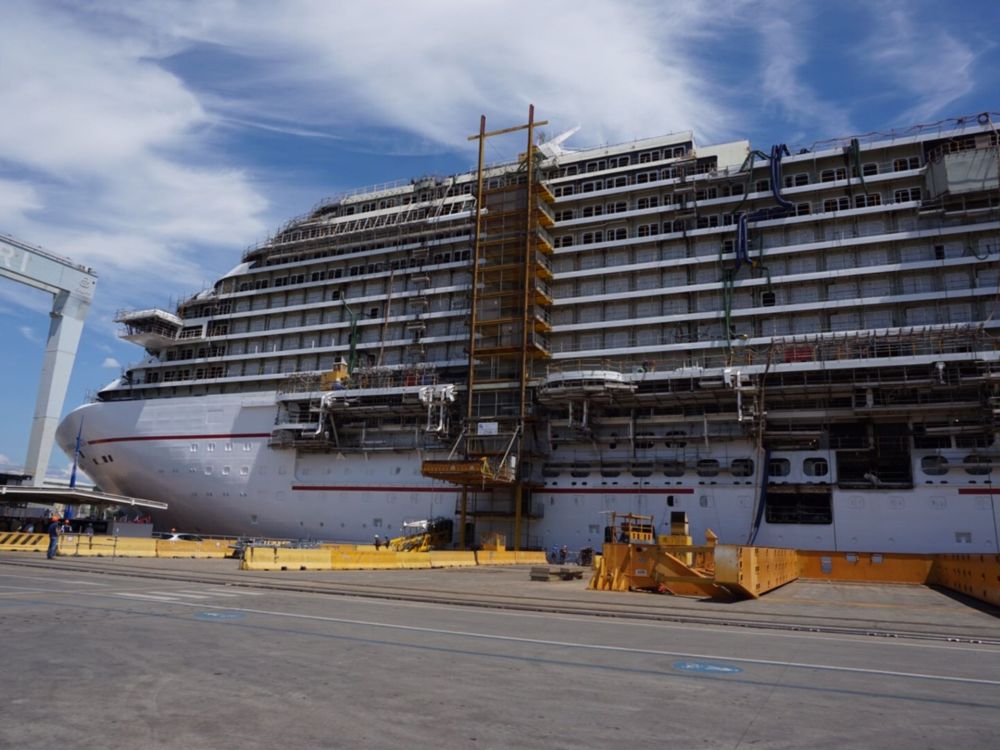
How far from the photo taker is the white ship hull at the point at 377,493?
33.8 m

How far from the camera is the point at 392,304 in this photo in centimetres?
4872

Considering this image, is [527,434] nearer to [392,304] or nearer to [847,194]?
[392,304]

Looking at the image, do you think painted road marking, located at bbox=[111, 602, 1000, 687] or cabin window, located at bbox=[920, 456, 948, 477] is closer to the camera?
painted road marking, located at bbox=[111, 602, 1000, 687]

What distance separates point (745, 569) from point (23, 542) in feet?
103

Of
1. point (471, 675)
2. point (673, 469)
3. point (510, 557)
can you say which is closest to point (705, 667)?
point (471, 675)

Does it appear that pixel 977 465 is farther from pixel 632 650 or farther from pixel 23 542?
pixel 23 542

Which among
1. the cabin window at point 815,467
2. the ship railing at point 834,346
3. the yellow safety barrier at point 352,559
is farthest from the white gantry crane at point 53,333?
the cabin window at point 815,467

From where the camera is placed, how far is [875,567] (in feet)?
92.9

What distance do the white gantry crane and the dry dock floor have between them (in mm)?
46726

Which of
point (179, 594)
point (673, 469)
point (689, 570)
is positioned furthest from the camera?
point (673, 469)

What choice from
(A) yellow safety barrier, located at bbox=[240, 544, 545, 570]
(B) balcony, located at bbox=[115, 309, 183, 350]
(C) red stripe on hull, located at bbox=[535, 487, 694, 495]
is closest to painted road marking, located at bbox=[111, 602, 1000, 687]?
(A) yellow safety barrier, located at bbox=[240, 544, 545, 570]

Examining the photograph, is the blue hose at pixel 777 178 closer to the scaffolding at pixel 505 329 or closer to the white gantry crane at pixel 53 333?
the scaffolding at pixel 505 329

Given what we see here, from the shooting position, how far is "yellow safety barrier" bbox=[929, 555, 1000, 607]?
19219mm

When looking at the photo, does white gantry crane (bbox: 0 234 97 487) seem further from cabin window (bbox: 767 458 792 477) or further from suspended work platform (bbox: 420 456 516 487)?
cabin window (bbox: 767 458 792 477)
